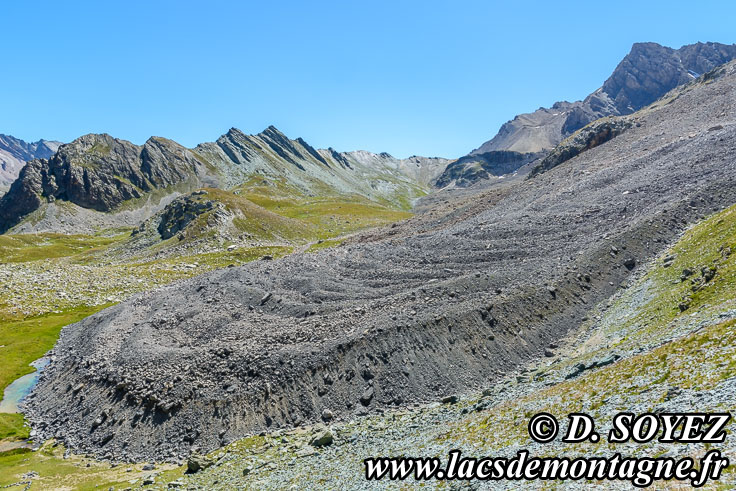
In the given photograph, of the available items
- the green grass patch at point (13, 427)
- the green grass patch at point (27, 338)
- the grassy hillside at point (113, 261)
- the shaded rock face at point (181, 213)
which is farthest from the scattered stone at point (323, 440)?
the shaded rock face at point (181, 213)

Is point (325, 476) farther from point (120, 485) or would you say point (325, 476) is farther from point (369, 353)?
point (120, 485)

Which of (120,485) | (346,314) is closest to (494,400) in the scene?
(346,314)

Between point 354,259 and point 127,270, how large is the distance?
61412 mm

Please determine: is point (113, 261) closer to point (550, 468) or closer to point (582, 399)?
point (582, 399)

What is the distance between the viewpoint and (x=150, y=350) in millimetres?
37156

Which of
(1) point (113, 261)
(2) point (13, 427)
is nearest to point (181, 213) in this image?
(1) point (113, 261)

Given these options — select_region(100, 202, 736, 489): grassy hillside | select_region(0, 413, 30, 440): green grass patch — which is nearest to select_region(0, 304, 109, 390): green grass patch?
select_region(0, 413, 30, 440): green grass patch

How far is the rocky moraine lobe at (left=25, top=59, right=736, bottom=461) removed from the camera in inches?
1218

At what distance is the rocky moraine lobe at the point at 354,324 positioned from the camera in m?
30.9

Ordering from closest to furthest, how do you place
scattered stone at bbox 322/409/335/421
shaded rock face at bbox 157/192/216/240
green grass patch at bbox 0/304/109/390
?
scattered stone at bbox 322/409/335/421 → green grass patch at bbox 0/304/109/390 → shaded rock face at bbox 157/192/216/240

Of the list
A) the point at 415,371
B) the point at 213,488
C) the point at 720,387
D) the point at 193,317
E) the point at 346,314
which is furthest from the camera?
the point at 193,317

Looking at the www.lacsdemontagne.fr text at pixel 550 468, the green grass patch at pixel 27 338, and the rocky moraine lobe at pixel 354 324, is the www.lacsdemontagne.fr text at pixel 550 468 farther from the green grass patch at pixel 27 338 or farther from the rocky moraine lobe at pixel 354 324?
the green grass patch at pixel 27 338

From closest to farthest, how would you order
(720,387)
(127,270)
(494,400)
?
1. (720,387)
2. (494,400)
3. (127,270)

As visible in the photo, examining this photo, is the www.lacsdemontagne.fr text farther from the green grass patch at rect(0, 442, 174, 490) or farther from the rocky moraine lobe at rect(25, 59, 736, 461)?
the green grass patch at rect(0, 442, 174, 490)
